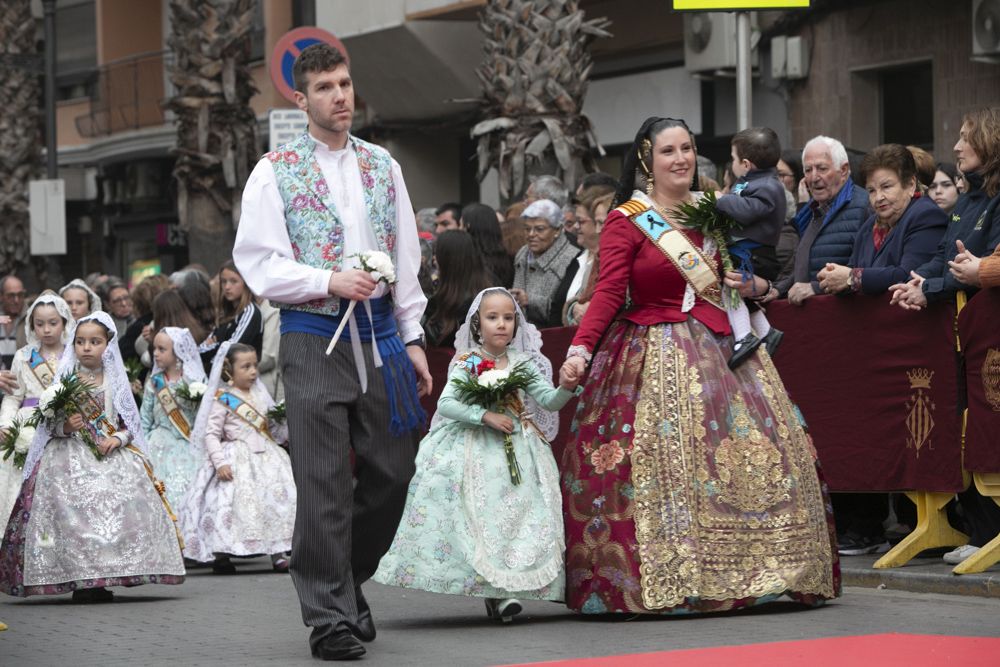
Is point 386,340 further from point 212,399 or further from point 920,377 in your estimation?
point 212,399

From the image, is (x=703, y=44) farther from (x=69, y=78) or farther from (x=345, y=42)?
(x=69, y=78)

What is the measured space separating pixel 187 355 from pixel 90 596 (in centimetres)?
321

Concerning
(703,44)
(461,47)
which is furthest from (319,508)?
(461,47)

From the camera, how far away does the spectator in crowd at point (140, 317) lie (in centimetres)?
1586

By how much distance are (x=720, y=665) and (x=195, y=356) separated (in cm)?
751

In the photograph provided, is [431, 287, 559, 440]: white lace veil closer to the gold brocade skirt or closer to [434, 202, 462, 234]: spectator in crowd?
the gold brocade skirt

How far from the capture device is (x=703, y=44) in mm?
20016

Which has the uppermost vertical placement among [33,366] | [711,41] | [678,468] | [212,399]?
[711,41]

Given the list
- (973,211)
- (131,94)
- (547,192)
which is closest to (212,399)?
(547,192)

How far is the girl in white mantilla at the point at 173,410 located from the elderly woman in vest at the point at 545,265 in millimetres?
2475

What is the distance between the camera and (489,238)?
42.3 feet

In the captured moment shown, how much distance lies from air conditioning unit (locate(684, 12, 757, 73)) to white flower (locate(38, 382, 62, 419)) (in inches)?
396

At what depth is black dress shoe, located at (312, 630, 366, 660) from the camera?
7668 mm

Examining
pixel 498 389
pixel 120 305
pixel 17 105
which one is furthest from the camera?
pixel 17 105
